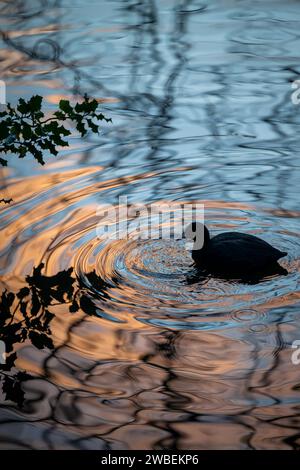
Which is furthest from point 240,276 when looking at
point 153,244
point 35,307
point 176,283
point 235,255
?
point 35,307

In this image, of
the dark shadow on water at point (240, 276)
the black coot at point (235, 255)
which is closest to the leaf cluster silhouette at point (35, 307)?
the dark shadow on water at point (240, 276)

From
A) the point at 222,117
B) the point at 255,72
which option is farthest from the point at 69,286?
the point at 255,72

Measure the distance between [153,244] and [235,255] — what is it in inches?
27.2

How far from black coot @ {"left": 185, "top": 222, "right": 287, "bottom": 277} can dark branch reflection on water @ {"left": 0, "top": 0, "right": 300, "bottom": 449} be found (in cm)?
12

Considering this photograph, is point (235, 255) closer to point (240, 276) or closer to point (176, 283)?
point (240, 276)

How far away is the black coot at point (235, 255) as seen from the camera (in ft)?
→ 17.6

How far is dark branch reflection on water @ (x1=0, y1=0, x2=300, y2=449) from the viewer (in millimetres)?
3959

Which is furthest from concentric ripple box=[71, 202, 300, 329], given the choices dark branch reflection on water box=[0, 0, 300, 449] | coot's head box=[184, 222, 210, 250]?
coot's head box=[184, 222, 210, 250]

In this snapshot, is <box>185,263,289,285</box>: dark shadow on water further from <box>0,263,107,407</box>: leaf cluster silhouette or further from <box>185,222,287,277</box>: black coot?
<box>0,263,107,407</box>: leaf cluster silhouette

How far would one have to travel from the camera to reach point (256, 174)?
6.79 meters

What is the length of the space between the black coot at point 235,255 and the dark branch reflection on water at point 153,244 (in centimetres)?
12

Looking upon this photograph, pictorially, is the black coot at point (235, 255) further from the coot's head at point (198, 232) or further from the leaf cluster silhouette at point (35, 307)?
the leaf cluster silhouette at point (35, 307)

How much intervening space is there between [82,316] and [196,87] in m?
4.31
